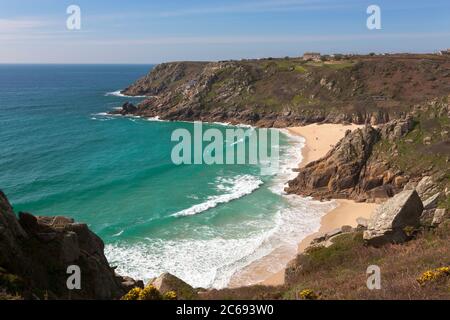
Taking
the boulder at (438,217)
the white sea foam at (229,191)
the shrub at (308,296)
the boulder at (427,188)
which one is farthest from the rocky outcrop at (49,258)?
the white sea foam at (229,191)

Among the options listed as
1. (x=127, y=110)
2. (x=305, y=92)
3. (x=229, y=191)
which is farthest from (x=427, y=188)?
(x=127, y=110)

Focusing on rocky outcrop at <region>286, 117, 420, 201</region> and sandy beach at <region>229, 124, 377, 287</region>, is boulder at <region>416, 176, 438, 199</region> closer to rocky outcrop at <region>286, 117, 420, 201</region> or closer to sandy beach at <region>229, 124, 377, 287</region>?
sandy beach at <region>229, 124, 377, 287</region>

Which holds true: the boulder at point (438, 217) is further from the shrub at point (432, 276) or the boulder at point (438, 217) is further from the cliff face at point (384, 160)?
the cliff face at point (384, 160)

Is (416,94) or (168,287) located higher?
(416,94)

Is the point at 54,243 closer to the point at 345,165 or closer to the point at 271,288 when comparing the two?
the point at 271,288

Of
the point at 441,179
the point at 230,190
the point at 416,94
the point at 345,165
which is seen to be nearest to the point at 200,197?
the point at 230,190

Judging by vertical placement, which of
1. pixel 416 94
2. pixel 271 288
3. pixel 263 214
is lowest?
pixel 263 214

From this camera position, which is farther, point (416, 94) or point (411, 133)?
point (416, 94)

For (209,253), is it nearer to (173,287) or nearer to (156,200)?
(156,200)
